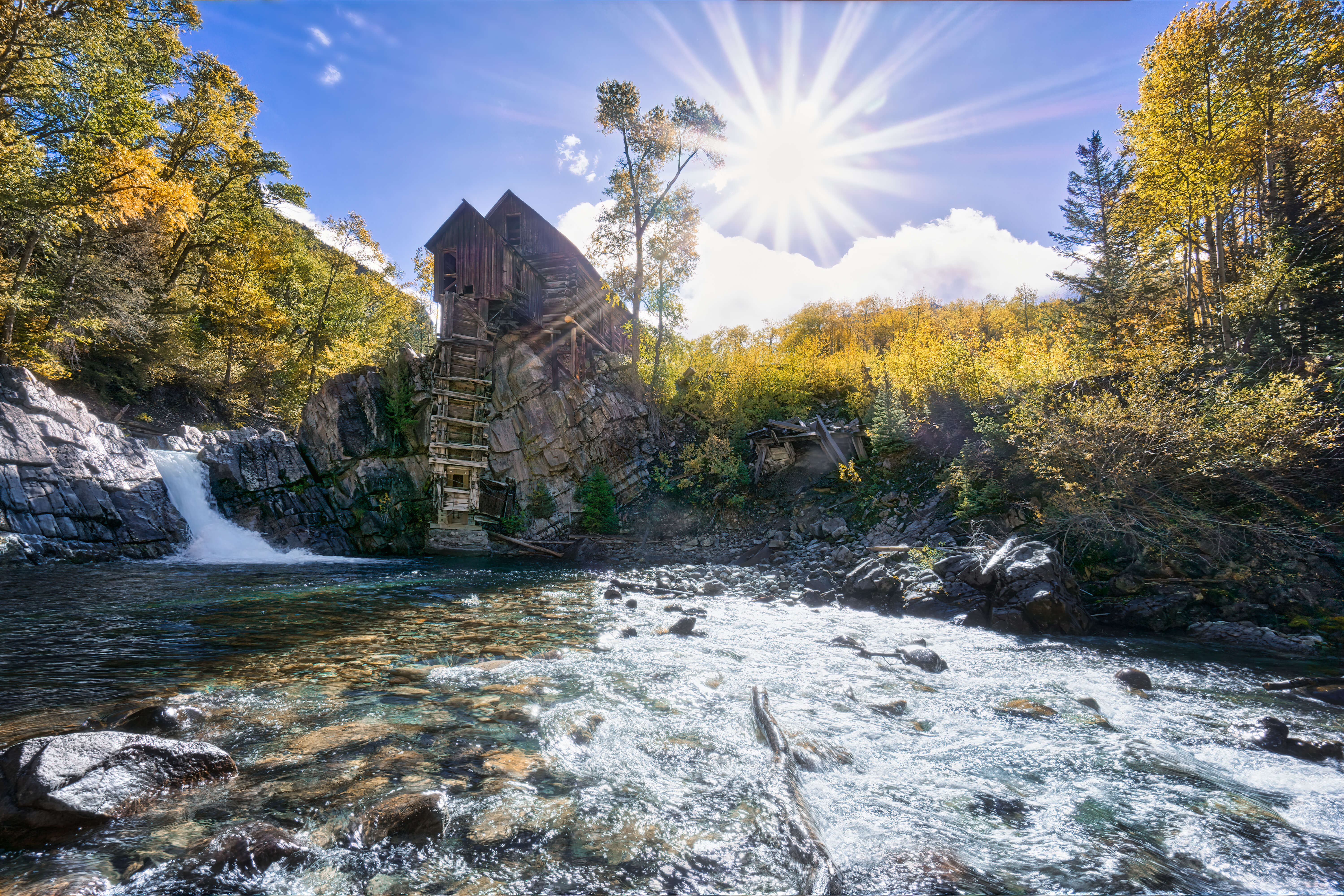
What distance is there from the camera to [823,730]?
15.4ft

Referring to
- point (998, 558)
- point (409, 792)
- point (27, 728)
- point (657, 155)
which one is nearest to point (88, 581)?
point (27, 728)

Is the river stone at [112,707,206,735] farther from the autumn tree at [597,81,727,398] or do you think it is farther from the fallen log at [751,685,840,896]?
the autumn tree at [597,81,727,398]

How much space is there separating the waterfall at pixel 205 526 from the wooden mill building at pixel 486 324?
5.48 meters

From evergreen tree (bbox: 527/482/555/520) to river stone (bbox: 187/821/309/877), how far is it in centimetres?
2043

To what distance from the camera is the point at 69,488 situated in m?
14.8

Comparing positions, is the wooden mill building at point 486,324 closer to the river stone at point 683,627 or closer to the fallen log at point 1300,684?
the river stone at point 683,627

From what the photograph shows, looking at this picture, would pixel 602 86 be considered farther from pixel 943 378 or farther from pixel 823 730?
pixel 823 730

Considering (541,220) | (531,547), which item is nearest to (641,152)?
(541,220)

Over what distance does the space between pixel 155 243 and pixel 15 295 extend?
11104 millimetres

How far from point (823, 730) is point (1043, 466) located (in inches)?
382

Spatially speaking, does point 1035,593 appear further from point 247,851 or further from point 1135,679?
point 247,851

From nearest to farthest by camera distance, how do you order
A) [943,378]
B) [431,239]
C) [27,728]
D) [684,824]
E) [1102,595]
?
[684,824] < [27,728] < [1102,595] < [943,378] < [431,239]

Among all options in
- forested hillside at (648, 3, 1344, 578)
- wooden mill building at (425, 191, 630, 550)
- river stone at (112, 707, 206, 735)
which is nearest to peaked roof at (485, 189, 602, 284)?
wooden mill building at (425, 191, 630, 550)

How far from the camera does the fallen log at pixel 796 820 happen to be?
2.60 m
